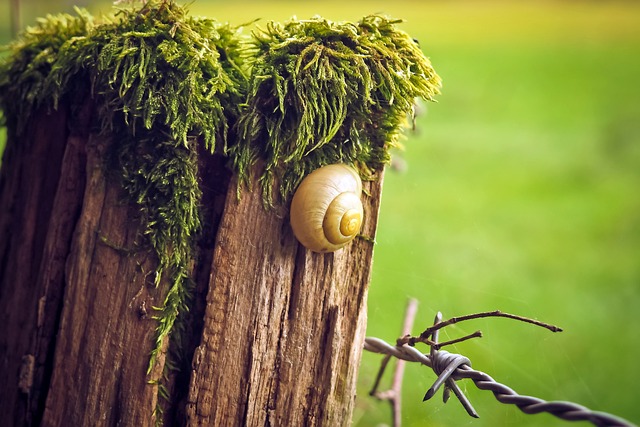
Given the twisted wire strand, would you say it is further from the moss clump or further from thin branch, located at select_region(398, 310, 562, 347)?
the moss clump

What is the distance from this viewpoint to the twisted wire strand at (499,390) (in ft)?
2.98

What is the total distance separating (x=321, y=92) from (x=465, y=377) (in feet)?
2.36

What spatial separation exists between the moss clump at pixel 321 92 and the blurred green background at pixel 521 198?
0.63 m

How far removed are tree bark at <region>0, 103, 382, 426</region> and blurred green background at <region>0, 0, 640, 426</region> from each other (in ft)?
1.28

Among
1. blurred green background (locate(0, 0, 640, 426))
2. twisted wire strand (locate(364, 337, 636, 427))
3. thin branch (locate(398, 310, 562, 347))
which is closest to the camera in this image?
twisted wire strand (locate(364, 337, 636, 427))

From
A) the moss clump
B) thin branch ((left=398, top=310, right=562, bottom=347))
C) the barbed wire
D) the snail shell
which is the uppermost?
the moss clump

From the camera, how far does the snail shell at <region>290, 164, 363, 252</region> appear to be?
3.84ft

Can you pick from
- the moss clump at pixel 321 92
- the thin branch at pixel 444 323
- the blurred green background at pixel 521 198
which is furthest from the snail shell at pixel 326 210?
the blurred green background at pixel 521 198

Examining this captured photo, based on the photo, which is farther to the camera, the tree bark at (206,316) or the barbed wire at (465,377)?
the tree bark at (206,316)

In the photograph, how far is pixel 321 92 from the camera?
3.97 ft

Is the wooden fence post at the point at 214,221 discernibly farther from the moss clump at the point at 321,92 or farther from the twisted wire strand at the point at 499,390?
the twisted wire strand at the point at 499,390

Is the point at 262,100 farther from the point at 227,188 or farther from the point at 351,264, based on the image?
the point at 351,264

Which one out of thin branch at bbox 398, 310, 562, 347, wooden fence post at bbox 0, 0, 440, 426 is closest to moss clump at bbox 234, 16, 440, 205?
wooden fence post at bbox 0, 0, 440, 426

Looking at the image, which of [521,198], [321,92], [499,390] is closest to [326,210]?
[321,92]
